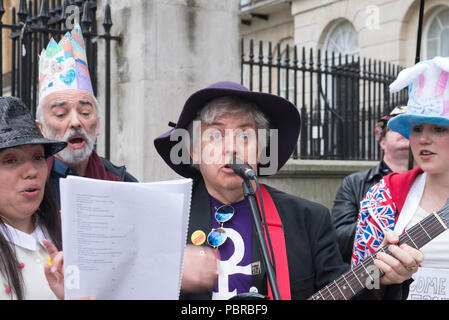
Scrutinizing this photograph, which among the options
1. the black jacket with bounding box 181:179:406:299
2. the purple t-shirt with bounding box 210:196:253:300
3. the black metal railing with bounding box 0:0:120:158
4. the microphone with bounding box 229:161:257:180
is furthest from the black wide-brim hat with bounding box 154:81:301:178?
the black metal railing with bounding box 0:0:120:158

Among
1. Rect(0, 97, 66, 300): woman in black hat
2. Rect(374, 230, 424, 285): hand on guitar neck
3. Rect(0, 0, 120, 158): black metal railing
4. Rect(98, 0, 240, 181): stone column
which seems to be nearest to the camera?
Rect(0, 97, 66, 300): woman in black hat

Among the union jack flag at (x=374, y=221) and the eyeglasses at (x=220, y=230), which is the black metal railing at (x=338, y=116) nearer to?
the union jack flag at (x=374, y=221)

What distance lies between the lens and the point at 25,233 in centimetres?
222

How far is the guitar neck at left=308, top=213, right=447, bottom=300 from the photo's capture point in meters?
2.42

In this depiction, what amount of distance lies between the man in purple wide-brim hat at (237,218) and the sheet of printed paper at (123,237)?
1.65 ft

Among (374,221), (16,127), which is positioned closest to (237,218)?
(374,221)

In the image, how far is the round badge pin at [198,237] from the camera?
256 cm

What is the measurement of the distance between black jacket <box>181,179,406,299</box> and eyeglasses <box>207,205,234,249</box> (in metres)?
0.04

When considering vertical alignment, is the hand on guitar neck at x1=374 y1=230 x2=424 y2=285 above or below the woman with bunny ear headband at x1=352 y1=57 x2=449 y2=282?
below

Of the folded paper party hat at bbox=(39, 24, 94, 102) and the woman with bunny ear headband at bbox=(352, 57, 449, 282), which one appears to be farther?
the folded paper party hat at bbox=(39, 24, 94, 102)

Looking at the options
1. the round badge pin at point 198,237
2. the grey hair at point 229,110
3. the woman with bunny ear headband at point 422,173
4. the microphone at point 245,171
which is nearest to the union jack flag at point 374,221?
the woman with bunny ear headband at point 422,173

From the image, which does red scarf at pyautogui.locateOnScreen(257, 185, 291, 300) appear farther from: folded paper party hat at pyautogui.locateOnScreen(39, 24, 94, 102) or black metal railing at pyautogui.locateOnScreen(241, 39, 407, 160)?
black metal railing at pyautogui.locateOnScreen(241, 39, 407, 160)

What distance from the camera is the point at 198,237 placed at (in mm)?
2576

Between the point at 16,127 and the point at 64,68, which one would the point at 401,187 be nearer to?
the point at 16,127
